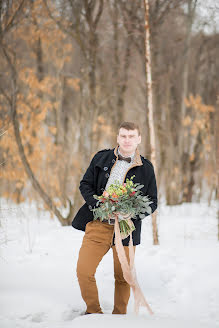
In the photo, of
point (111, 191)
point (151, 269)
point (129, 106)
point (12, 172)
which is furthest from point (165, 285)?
point (129, 106)

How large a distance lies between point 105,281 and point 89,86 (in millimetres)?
3802

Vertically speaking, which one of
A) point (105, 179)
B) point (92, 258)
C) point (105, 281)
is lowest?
point (105, 281)

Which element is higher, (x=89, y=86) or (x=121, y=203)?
(x=89, y=86)

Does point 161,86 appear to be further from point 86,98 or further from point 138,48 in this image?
point 86,98

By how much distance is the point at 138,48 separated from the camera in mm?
7430

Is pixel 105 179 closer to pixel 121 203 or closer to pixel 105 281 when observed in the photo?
pixel 121 203

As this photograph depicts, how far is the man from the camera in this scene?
262cm

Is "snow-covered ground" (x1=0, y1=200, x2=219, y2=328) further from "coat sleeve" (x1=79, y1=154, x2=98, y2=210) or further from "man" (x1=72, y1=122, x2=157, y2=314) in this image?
"coat sleeve" (x1=79, y1=154, x2=98, y2=210)

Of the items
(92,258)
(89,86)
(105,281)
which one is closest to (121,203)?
(92,258)

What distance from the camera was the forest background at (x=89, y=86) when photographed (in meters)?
6.10

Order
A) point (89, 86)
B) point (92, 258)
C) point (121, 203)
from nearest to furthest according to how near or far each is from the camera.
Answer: point (121, 203) → point (92, 258) → point (89, 86)

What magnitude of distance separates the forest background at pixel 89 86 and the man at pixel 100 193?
247cm

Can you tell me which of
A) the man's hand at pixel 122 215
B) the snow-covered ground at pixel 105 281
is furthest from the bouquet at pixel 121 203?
the snow-covered ground at pixel 105 281

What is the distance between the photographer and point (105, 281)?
3867 mm
